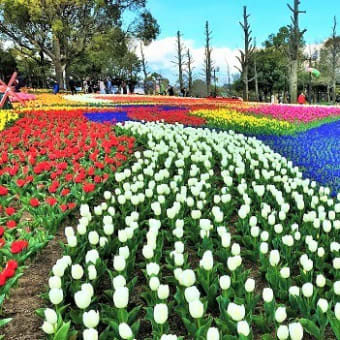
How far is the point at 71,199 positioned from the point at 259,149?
329cm

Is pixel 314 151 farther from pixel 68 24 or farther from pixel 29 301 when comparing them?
pixel 68 24

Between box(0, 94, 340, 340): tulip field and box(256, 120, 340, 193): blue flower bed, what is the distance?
0.04m

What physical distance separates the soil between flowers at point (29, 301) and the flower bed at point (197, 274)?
0.64 feet

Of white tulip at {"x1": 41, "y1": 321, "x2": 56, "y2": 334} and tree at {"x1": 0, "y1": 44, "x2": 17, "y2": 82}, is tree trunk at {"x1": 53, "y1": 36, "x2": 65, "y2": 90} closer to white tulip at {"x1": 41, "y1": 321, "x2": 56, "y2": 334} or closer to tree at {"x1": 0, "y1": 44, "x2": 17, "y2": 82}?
tree at {"x1": 0, "y1": 44, "x2": 17, "y2": 82}

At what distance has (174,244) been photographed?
475 cm

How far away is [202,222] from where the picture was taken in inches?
166

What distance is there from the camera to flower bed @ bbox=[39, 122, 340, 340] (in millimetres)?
2906

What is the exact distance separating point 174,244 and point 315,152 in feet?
17.6

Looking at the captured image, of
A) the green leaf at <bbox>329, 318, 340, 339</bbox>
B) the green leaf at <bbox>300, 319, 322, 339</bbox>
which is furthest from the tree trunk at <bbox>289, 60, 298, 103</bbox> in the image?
the green leaf at <bbox>329, 318, 340, 339</bbox>

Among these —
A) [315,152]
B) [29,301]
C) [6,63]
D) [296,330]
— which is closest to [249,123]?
[315,152]

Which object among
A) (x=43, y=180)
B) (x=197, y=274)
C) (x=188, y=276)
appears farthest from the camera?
(x=43, y=180)

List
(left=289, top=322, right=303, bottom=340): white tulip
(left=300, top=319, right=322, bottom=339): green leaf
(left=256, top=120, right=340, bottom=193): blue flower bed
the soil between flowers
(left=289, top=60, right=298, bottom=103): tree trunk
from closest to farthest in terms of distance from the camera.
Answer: (left=289, top=322, right=303, bottom=340): white tulip < (left=300, top=319, right=322, bottom=339): green leaf < the soil between flowers < (left=256, top=120, right=340, bottom=193): blue flower bed < (left=289, top=60, right=298, bottom=103): tree trunk

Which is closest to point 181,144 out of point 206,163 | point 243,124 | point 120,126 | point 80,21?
point 206,163

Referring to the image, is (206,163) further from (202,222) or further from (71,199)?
(202,222)
